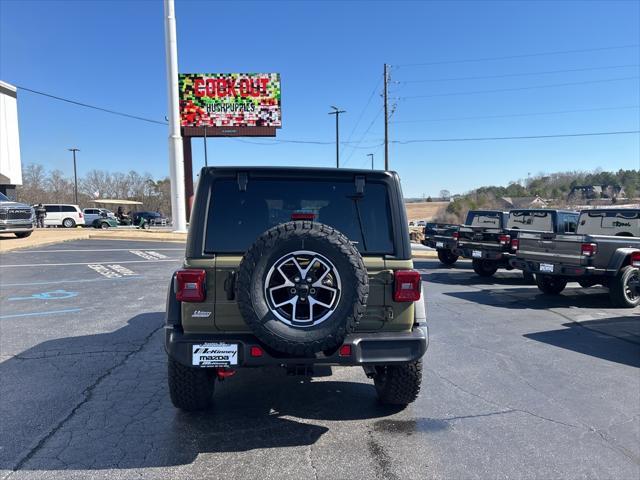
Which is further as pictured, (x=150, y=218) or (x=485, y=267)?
(x=150, y=218)

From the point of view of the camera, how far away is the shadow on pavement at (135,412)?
10.1ft

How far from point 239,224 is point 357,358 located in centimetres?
131

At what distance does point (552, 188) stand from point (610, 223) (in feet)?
225

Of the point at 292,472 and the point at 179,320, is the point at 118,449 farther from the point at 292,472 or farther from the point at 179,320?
the point at 292,472

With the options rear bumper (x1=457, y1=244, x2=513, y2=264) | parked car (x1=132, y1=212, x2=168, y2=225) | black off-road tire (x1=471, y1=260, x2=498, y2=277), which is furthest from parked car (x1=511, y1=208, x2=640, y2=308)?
parked car (x1=132, y1=212, x2=168, y2=225)

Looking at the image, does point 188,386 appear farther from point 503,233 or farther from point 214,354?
point 503,233

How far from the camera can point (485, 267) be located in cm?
1240

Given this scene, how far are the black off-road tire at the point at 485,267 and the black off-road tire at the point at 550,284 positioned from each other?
2.20m

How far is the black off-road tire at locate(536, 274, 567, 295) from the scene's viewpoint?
978cm

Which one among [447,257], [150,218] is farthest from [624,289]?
[150,218]

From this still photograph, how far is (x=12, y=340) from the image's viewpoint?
5664mm

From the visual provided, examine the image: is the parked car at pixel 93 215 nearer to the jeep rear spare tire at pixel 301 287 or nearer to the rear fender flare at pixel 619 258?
→ the rear fender flare at pixel 619 258

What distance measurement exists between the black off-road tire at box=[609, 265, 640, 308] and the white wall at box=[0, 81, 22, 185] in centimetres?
3295

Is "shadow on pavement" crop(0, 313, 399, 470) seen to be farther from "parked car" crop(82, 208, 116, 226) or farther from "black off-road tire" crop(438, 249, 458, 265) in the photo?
"parked car" crop(82, 208, 116, 226)
